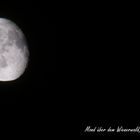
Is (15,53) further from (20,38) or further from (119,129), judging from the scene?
(119,129)

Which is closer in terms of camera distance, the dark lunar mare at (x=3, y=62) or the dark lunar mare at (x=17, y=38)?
the dark lunar mare at (x=3, y=62)

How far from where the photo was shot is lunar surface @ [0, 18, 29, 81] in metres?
3.70

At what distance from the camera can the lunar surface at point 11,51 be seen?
146 inches

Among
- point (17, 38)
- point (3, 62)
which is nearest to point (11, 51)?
point (3, 62)

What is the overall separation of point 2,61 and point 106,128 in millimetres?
2385

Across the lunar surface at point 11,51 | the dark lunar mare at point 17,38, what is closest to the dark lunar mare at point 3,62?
the lunar surface at point 11,51

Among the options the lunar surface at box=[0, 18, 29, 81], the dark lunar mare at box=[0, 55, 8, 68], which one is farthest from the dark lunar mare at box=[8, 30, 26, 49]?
the dark lunar mare at box=[0, 55, 8, 68]

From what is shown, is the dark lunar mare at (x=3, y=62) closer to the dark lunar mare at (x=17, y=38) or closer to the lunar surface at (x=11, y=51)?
the lunar surface at (x=11, y=51)

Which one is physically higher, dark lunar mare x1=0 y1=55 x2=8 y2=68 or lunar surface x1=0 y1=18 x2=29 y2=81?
lunar surface x1=0 y1=18 x2=29 y2=81

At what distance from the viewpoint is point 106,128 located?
4293 mm

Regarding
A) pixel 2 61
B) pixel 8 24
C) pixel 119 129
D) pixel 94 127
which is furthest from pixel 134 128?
pixel 8 24

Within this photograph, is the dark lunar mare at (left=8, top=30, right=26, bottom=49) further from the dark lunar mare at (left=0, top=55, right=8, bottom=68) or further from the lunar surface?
the dark lunar mare at (left=0, top=55, right=8, bottom=68)

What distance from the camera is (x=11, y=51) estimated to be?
12.2ft

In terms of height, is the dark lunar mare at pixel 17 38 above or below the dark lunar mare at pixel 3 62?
above
